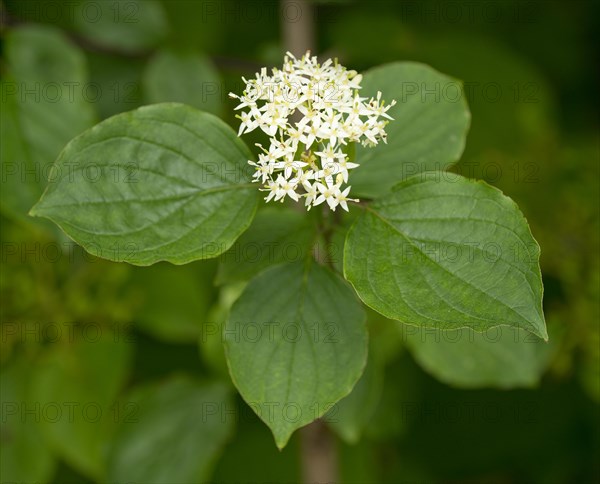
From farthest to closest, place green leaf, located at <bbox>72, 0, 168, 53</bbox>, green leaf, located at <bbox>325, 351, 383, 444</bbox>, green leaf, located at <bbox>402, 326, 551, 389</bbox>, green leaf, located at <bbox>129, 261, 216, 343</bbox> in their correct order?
green leaf, located at <bbox>72, 0, 168, 53</bbox>, green leaf, located at <bbox>129, 261, 216, 343</bbox>, green leaf, located at <bbox>402, 326, 551, 389</bbox>, green leaf, located at <bbox>325, 351, 383, 444</bbox>

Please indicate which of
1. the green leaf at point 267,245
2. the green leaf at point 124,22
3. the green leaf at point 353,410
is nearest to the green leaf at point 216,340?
the green leaf at point 353,410

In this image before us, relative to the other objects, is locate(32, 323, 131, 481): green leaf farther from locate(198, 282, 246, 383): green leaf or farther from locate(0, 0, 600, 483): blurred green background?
locate(198, 282, 246, 383): green leaf

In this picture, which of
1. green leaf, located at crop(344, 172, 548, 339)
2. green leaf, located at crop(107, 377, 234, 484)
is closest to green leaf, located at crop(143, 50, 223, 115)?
green leaf, located at crop(107, 377, 234, 484)

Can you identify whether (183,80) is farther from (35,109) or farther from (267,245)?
(267,245)

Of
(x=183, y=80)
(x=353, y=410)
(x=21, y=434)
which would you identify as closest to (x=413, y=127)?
(x=353, y=410)

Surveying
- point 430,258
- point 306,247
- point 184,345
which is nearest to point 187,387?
point 184,345

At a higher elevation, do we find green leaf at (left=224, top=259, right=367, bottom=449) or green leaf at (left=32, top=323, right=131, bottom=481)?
green leaf at (left=224, top=259, right=367, bottom=449)

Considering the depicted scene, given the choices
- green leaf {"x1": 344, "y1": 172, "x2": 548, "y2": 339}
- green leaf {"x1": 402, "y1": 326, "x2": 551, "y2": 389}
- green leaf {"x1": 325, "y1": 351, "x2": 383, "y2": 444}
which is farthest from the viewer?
green leaf {"x1": 402, "y1": 326, "x2": 551, "y2": 389}

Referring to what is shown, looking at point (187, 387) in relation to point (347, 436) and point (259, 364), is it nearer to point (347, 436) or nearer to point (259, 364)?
point (347, 436)
